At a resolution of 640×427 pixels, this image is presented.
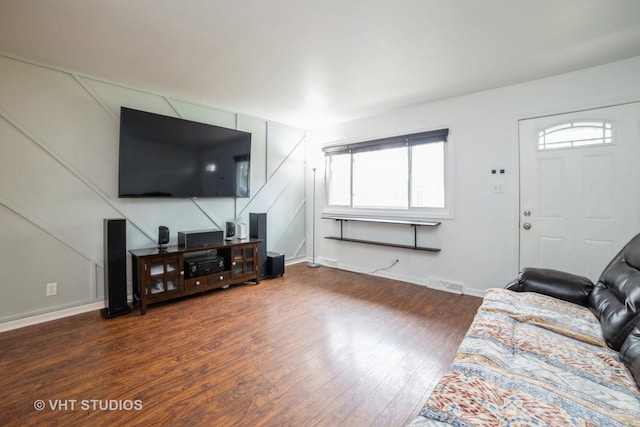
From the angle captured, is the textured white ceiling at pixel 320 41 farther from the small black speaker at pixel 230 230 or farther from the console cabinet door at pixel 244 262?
the console cabinet door at pixel 244 262

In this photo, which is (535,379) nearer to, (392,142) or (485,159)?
(485,159)

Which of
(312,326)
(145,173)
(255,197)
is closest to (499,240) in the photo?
(312,326)

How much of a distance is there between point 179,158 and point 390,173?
289cm

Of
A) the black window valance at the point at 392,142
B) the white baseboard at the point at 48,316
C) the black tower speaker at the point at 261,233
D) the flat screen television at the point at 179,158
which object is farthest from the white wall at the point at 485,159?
the white baseboard at the point at 48,316

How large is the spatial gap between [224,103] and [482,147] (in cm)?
330

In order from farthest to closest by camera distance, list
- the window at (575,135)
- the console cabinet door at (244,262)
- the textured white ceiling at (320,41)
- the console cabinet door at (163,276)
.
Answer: the console cabinet door at (244,262)
the console cabinet door at (163,276)
the window at (575,135)
the textured white ceiling at (320,41)

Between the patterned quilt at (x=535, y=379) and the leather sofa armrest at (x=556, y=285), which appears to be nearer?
the patterned quilt at (x=535, y=379)

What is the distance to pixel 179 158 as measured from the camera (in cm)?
333

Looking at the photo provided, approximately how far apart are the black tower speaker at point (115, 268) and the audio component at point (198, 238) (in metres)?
0.60

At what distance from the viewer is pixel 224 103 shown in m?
3.65

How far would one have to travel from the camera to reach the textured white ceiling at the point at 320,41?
1.85 metres

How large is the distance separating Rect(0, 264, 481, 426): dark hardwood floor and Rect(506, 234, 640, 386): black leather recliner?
2.57ft

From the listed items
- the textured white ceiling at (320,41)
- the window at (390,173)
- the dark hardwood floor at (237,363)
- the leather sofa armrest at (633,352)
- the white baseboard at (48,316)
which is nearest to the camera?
the leather sofa armrest at (633,352)

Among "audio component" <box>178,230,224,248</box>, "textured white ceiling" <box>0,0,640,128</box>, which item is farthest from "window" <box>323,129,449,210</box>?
"audio component" <box>178,230,224,248</box>
